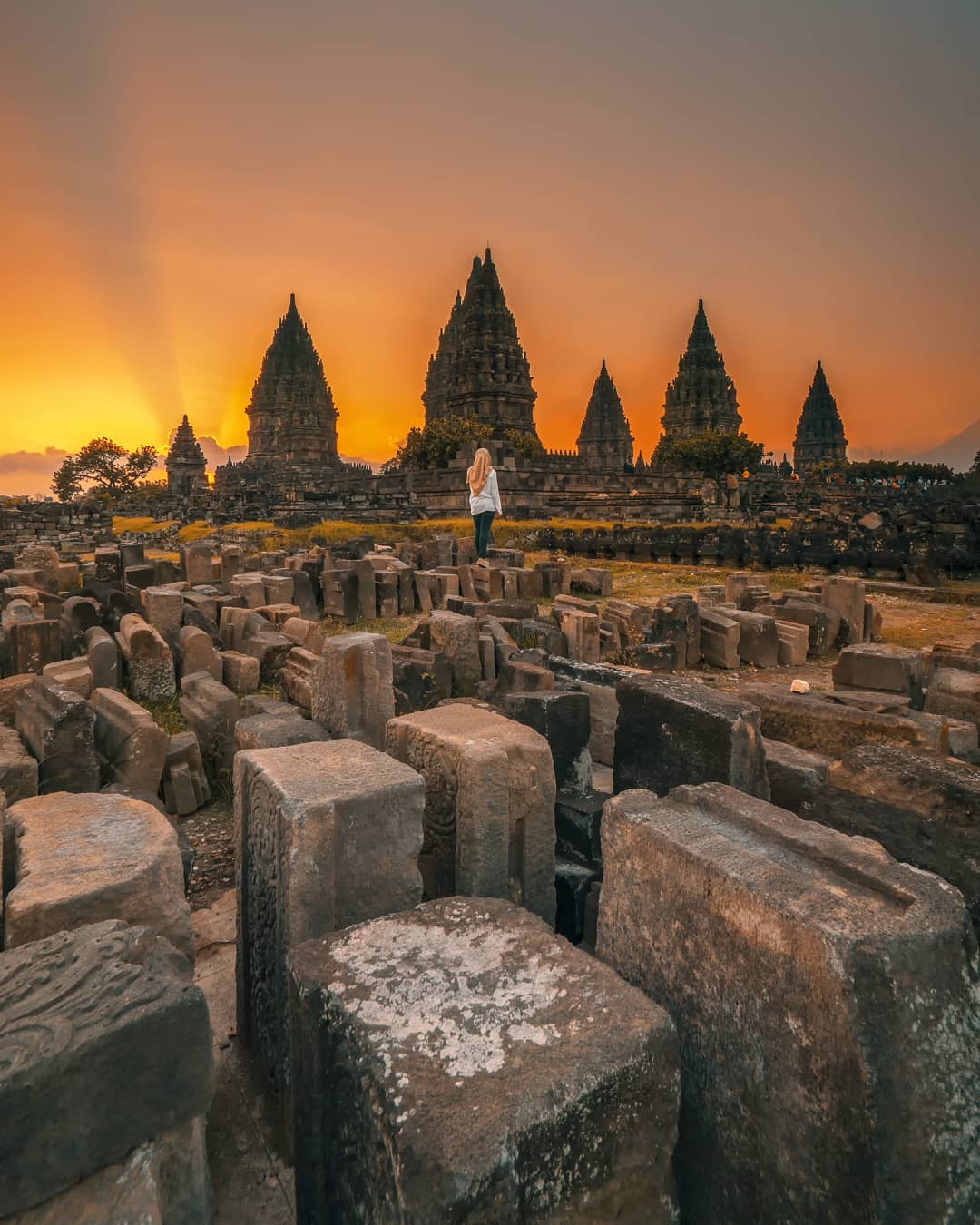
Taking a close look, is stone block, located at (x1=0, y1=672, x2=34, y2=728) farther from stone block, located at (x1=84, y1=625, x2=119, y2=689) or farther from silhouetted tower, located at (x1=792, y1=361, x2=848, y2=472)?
silhouetted tower, located at (x1=792, y1=361, x2=848, y2=472)

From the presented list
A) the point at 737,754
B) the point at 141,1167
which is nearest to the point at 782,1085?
the point at 141,1167

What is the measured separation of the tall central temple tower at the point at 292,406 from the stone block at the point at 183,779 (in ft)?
161

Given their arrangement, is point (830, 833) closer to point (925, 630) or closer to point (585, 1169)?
point (585, 1169)

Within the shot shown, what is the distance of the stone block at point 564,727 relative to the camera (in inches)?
135

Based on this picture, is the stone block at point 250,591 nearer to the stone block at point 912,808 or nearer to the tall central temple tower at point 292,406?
the stone block at point 912,808

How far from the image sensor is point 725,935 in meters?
1.57

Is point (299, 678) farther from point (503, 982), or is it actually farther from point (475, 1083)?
point (475, 1083)

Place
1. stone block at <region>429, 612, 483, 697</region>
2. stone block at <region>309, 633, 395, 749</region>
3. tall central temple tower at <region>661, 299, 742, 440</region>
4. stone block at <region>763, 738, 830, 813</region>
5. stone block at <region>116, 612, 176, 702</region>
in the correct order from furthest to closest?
tall central temple tower at <region>661, 299, 742, 440</region> → stone block at <region>429, 612, 483, 697</region> → stone block at <region>116, 612, 176, 702</region> → stone block at <region>309, 633, 395, 749</region> → stone block at <region>763, 738, 830, 813</region>

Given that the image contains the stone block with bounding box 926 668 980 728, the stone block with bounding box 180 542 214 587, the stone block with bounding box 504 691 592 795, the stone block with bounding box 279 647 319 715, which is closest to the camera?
the stone block with bounding box 504 691 592 795

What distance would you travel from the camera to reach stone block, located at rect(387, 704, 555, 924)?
225cm

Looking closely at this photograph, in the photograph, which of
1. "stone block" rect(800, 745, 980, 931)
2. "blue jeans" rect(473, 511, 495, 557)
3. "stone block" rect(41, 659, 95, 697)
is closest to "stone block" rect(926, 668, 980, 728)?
"stone block" rect(800, 745, 980, 931)

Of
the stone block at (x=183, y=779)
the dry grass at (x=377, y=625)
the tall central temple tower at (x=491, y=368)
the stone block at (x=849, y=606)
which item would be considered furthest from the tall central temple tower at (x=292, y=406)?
the stone block at (x=183, y=779)

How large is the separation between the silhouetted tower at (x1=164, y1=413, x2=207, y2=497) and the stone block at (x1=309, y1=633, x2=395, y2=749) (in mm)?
44365

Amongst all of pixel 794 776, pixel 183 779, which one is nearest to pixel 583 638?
pixel 183 779
